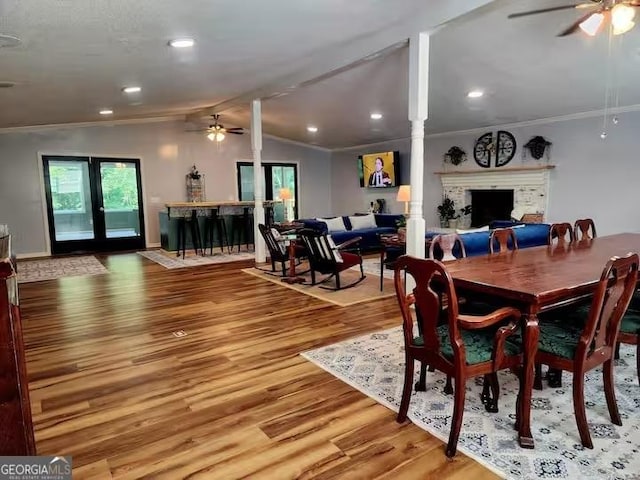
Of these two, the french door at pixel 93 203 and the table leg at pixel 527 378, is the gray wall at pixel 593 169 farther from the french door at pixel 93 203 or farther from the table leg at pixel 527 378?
the french door at pixel 93 203

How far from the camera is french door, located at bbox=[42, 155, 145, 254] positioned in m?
8.87

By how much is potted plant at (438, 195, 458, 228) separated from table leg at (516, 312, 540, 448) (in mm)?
7323

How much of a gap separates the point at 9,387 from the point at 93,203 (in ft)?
30.3

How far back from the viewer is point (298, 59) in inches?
202

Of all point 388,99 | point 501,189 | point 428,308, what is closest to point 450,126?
point 501,189

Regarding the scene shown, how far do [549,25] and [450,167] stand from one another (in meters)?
5.24

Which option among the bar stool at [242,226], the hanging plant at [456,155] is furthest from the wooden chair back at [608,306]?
the bar stool at [242,226]

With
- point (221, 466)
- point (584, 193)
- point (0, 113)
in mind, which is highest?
point (0, 113)

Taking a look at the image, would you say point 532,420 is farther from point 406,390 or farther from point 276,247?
point 276,247

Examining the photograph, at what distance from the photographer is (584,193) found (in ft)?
23.3

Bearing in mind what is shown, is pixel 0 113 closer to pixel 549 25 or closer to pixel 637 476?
pixel 549 25

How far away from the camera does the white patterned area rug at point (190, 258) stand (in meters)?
7.57

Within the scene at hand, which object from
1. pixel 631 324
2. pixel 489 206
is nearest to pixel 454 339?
pixel 631 324

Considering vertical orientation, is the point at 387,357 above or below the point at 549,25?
below
